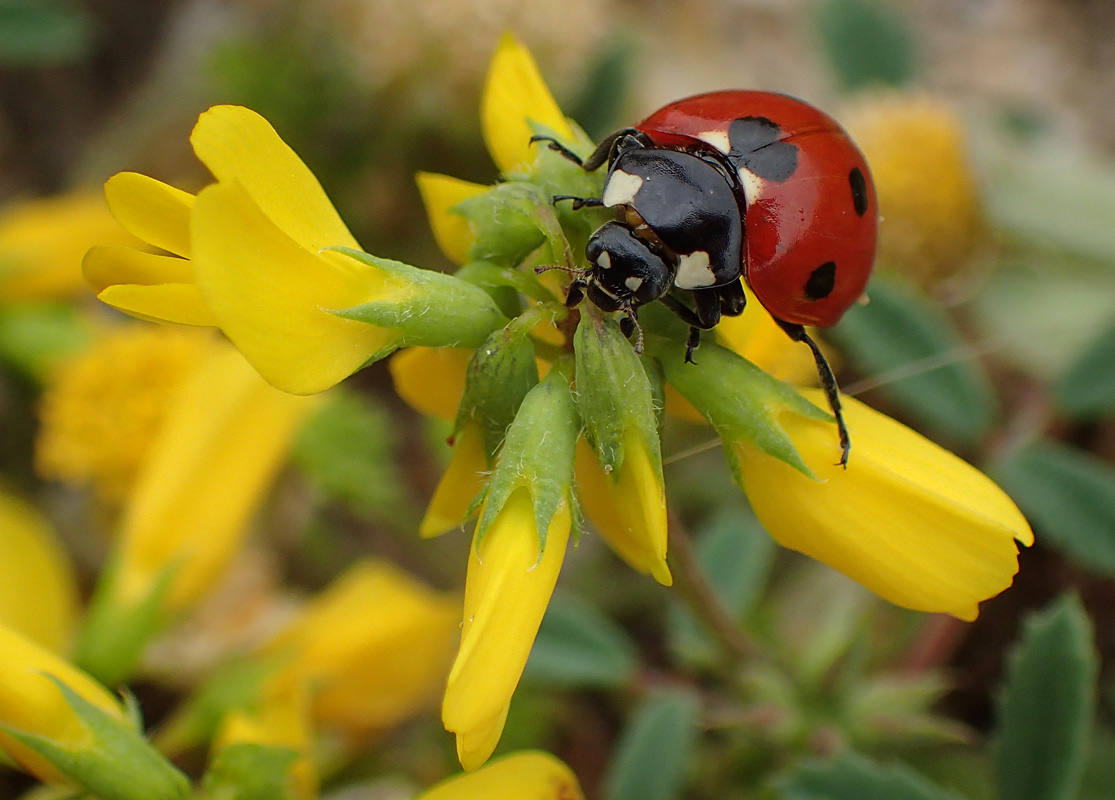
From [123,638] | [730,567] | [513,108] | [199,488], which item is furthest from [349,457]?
[513,108]

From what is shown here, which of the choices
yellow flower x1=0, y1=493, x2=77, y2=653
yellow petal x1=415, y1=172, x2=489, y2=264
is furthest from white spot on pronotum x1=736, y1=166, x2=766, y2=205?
yellow flower x1=0, y1=493, x2=77, y2=653

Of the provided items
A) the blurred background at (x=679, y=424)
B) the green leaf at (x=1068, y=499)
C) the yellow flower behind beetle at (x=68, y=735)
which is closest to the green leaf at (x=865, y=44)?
the blurred background at (x=679, y=424)

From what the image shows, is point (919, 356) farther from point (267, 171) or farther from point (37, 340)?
point (37, 340)

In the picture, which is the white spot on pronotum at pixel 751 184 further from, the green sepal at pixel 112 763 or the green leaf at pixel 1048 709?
the green sepal at pixel 112 763

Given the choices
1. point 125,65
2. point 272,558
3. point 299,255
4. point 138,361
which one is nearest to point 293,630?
point 272,558

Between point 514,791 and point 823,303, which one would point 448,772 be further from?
point 823,303
